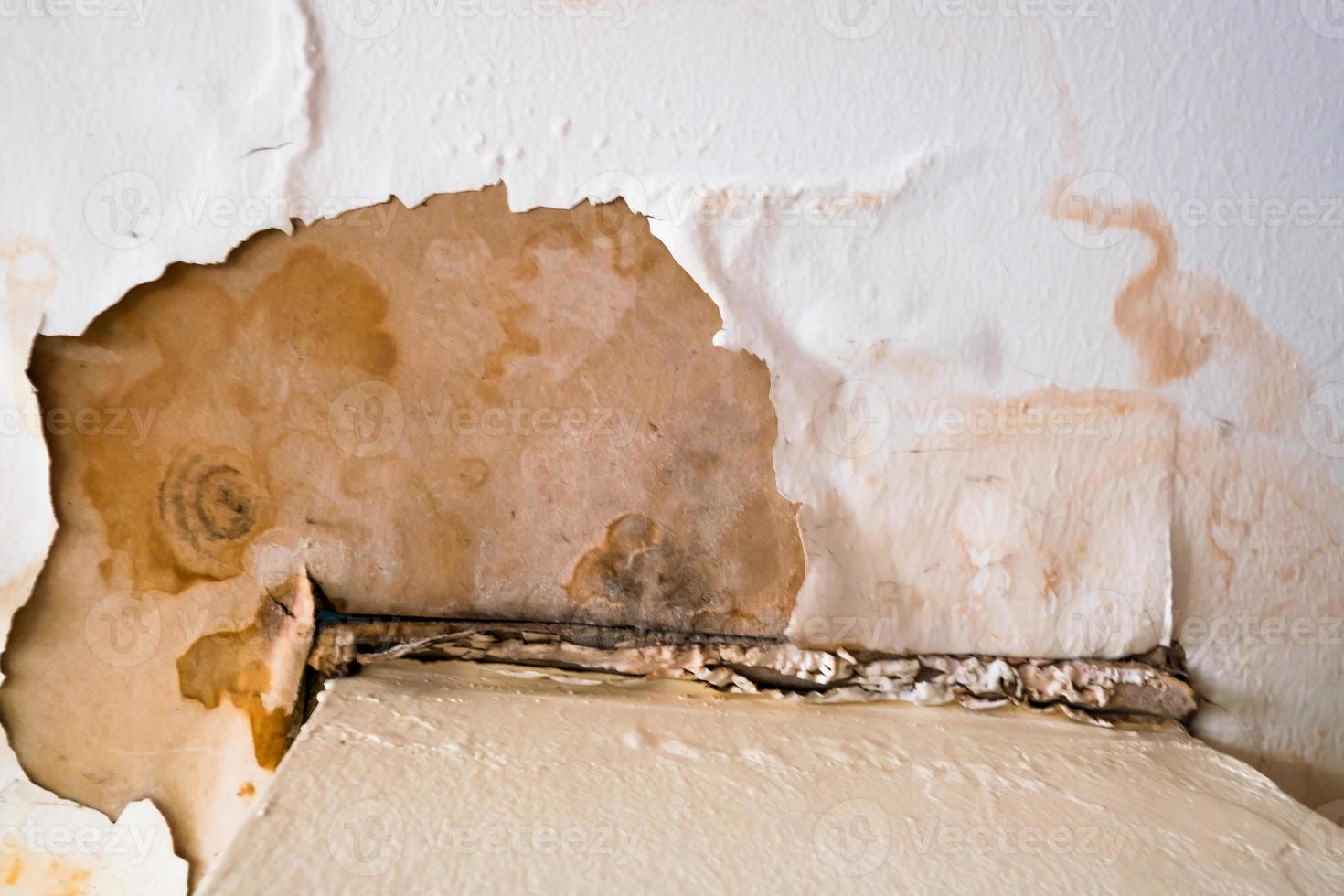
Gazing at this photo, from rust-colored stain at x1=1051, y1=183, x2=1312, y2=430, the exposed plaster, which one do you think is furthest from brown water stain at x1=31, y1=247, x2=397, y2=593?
rust-colored stain at x1=1051, y1=183, x2=1312, y2=430

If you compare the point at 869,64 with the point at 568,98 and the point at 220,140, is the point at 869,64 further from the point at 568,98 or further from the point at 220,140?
the point at 220,140

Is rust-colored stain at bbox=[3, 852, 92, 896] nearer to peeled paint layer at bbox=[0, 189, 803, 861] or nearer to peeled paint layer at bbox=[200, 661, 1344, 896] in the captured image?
peeled paint layer at bbox=[0, 189, 803, 861]

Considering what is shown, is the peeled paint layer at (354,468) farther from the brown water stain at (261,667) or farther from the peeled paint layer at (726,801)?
the peeled paint layer at (726,801)

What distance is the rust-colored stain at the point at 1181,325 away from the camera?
131 cm

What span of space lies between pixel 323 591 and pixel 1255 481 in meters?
1.41

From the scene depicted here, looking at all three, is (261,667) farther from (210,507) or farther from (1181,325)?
(1181,325)

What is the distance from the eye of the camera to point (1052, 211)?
→ 1.30m

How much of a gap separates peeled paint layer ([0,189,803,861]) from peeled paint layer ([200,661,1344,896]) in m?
0.17

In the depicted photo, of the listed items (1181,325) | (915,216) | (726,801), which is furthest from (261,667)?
(1181,325)

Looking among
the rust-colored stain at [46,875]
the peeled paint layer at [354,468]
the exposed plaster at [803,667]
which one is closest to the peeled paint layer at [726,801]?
the exposed plaster at [803,667]

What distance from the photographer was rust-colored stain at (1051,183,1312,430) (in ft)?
4.30

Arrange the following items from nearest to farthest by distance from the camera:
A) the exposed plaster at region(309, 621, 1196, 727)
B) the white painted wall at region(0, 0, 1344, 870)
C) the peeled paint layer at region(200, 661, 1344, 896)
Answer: the peeled paint layer at region(200, 661, 1344, 896) → the white painted wall at region(0, 0, 1344, 870) → the exposed plaster at region(309, 621, 1196, 727)

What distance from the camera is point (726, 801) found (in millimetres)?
1035

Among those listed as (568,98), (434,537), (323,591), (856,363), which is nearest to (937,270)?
(856,363)
